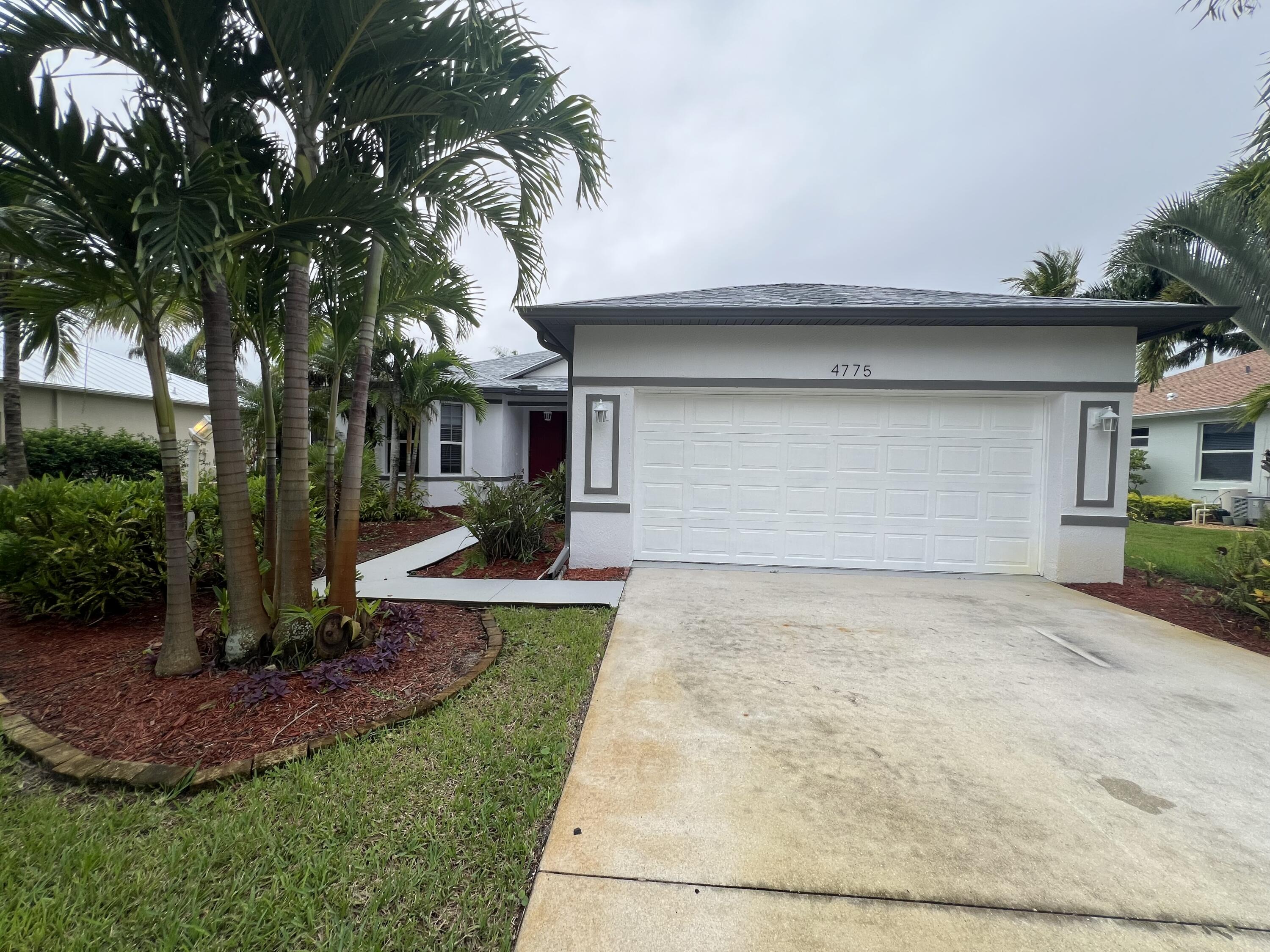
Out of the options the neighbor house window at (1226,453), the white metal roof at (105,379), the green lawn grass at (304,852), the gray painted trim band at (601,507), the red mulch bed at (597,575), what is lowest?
the green lawn grass at (304,852)

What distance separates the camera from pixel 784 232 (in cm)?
1681

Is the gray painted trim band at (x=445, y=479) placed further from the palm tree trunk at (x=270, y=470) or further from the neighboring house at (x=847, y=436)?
the palm tree trunk at (x=270, y=470)

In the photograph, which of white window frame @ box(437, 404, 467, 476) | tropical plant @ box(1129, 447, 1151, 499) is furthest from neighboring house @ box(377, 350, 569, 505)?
tropical plant @ box(1129, 447, 1151, 499)

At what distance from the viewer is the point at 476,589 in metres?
5.78

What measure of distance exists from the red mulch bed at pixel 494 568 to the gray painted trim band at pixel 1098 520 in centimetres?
677

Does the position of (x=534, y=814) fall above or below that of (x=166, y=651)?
below

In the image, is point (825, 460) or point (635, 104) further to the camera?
point (635, 104)

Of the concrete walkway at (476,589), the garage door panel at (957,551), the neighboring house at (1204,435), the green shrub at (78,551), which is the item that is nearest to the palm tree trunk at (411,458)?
the concrete walkway at (476,589)

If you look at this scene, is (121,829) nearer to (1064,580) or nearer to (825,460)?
(825,460)

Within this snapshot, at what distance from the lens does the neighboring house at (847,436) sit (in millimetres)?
6680

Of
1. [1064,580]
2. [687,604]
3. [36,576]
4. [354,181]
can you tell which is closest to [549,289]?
[354,181]

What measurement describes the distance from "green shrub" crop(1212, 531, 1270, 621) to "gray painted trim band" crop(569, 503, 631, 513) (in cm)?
640

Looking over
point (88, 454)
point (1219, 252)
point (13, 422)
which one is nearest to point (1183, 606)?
point (1219, 252)

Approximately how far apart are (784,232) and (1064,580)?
13.6 meters
